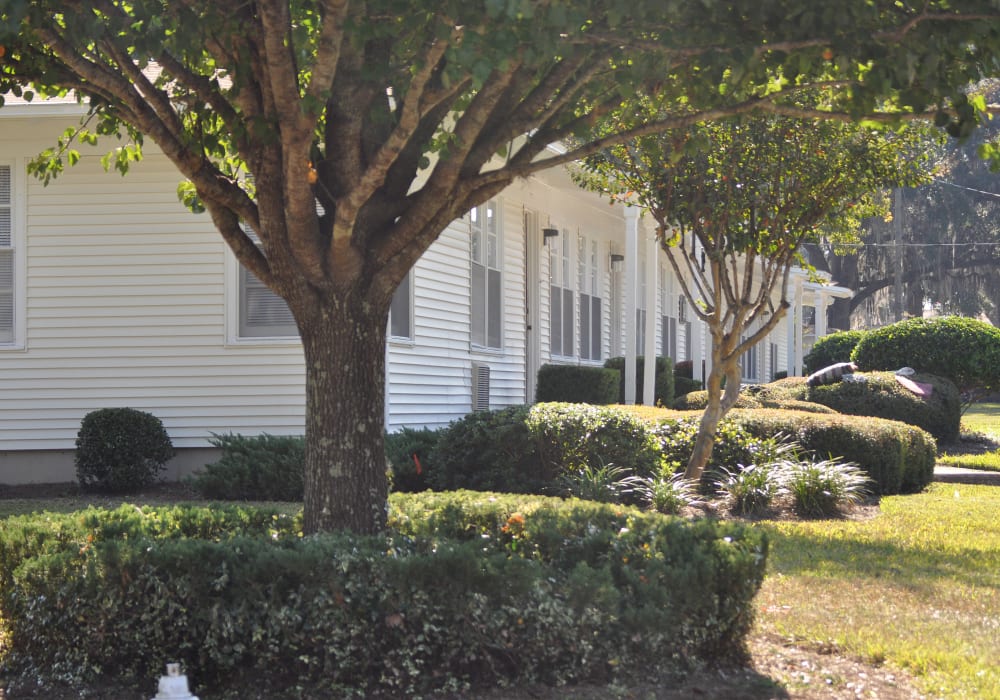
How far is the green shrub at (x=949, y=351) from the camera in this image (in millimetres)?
19922

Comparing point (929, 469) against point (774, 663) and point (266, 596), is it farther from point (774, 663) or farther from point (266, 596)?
point (266, 596)

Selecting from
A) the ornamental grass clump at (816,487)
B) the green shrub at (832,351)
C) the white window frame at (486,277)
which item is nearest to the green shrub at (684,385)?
the green shrub at (832,351)

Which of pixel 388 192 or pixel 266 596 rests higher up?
pixel 388 192

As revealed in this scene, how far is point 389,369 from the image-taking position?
39.8 ft

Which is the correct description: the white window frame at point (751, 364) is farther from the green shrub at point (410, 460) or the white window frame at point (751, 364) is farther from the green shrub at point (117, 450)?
the green shrub at point (117, 450)

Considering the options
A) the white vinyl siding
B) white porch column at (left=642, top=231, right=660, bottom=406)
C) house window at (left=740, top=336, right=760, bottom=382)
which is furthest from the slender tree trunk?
house window at (left=740, top=336, right=760, bottom=382)

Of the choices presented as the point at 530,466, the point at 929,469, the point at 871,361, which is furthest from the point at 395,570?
the point at 871,361

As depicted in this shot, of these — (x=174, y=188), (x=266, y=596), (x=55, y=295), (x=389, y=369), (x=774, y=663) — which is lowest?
(x=774, y=663)

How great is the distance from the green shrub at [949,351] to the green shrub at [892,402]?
2065 millimetres

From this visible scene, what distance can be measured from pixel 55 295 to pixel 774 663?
918cm

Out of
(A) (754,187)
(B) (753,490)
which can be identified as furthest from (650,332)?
(A) (754,187)

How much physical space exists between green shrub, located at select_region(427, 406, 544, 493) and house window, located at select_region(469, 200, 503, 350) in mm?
3909

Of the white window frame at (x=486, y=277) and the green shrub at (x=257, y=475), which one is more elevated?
the white window frame at (x=486, y=277)

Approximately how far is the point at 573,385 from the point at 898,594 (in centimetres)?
905
